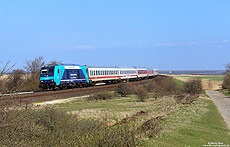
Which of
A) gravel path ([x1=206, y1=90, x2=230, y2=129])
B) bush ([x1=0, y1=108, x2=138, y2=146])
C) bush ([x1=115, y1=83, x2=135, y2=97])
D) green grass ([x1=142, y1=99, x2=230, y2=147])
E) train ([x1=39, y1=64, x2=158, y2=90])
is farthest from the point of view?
bush ([x1=115, y1=83, x2=135, y2=97])

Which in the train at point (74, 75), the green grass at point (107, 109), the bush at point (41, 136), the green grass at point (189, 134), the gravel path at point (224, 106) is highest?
the train at point (74, 75)

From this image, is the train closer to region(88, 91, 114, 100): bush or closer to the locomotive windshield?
the locomotive windshield

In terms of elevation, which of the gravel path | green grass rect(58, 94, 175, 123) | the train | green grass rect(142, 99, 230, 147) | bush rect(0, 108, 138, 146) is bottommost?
the gravel path

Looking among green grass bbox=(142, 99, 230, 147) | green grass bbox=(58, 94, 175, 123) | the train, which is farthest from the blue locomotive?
green grass bbox=(142, 99, 230, 147)

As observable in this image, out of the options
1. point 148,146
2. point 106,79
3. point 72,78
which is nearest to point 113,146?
point 148,146

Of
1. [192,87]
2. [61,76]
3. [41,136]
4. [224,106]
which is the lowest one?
[224,106]

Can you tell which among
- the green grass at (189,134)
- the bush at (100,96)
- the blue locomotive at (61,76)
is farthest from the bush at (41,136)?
the blue locomotive at (61,76)

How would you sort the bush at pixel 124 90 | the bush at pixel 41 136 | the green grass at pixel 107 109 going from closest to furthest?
the bush at pixel 41 136
the green grass at pixel 107 109
the bush at pixel 124 90

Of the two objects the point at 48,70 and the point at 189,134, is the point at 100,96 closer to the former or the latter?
the point at 48,70

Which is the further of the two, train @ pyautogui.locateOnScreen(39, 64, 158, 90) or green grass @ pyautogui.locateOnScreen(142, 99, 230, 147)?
train @ pyautogui.locateOnScreen(39, 64, 158, 90)

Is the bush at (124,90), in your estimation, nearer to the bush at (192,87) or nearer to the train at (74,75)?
the train at (74,75)

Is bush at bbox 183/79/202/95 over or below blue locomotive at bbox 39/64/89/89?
below

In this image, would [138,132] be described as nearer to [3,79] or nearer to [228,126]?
[3,79]

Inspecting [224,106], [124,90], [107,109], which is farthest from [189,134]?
[124,90]
